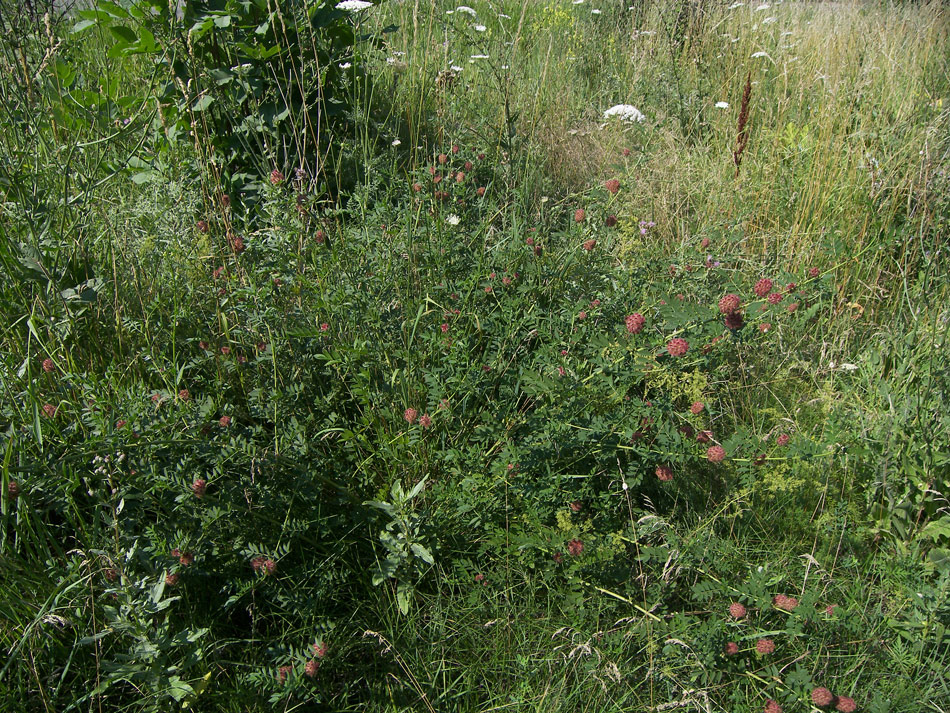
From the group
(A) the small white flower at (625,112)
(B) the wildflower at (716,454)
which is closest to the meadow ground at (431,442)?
(B) the wildflower at (716,454)

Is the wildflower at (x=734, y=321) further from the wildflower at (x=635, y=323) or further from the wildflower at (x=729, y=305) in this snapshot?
the wildflower at (x=635, y=323)

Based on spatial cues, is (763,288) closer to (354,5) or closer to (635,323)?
(635,323)

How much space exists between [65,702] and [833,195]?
122 inches

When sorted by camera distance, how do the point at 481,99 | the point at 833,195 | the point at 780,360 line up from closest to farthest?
the point at 780,360
the point at 833,195
the point at 481,99

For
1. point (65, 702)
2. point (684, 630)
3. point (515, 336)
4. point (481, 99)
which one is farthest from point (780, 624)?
point (481, 99)

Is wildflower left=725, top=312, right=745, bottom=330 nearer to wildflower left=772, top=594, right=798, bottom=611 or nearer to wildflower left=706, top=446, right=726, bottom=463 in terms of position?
wildflower left=706, top=446, right=726, bottom=463

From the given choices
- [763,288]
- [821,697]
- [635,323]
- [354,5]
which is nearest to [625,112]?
[354,5]

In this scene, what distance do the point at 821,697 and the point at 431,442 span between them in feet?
3.53

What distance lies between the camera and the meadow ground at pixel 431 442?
4.82ft

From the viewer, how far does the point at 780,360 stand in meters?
2.36

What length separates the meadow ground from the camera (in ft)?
4.82

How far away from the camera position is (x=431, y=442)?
187 centimetres

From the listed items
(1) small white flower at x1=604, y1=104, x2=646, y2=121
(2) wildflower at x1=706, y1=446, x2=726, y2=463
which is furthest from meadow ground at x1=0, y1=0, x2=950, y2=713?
(1) small white flower at x1=604, y1=104, x2=646, y2=121

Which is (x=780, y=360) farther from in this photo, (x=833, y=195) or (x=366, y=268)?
(x=366, y=268)
